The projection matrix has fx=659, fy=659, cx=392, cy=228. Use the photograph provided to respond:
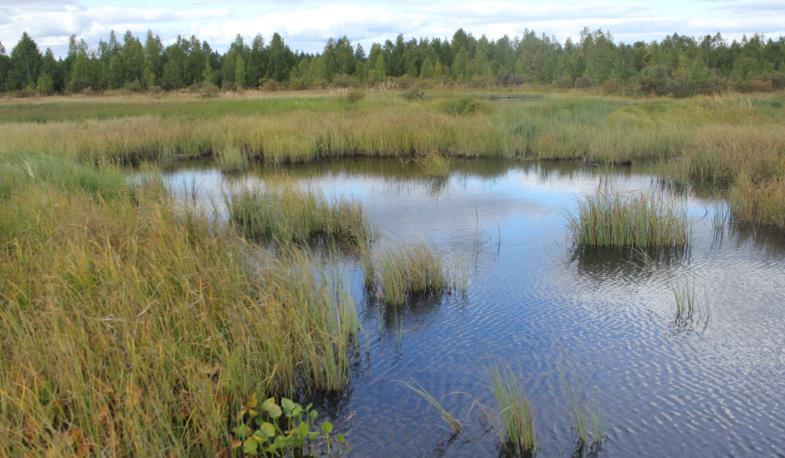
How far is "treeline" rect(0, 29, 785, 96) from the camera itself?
148 feet

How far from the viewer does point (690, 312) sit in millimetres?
6461

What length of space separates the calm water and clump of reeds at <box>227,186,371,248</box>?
61cm

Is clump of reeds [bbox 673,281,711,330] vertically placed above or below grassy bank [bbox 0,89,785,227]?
below

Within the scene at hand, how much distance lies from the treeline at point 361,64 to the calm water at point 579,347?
32.6 meters

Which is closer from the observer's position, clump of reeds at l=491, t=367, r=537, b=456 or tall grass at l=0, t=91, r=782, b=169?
clump of reeds at l=491, t=367, r=537, b=456

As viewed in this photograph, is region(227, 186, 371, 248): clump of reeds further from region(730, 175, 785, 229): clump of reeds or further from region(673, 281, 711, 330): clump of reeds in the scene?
region(730, 175, 785, 229): clump of reeds

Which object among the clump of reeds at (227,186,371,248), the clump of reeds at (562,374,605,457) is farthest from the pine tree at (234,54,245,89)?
the clump of reeds at (562,374,605,457)

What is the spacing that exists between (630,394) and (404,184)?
934 centimetres

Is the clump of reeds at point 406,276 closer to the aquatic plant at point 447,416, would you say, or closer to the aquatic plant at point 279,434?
the aquatic plant at point 447,416

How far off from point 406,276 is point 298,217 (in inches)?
118

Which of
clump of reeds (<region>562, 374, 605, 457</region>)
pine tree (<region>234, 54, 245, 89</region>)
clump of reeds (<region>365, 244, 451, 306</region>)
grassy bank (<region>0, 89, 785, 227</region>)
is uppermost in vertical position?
pine tree (<region>234, 54, 245, 89</region>)

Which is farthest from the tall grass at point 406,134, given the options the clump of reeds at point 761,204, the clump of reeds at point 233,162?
the clump of reeds at point 761,204

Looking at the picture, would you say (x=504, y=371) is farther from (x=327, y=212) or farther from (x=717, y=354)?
(x=327, y=212)

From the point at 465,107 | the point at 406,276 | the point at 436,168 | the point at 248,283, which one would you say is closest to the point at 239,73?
the point at 465,107
